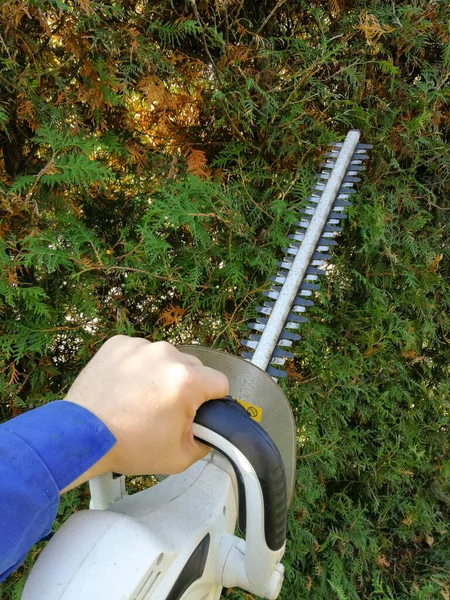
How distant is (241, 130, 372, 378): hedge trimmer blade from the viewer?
1.48m

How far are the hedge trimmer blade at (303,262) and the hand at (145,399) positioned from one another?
1.70ft

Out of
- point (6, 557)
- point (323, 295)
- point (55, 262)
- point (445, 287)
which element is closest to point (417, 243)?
point (445, 287)

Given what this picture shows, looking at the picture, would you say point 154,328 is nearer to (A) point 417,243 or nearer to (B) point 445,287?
(A) point 417,243

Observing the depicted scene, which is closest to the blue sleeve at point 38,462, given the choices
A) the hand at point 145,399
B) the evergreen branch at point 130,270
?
the hand at point 145,399

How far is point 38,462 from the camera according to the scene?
2.44ft

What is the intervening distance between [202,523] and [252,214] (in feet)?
4.11

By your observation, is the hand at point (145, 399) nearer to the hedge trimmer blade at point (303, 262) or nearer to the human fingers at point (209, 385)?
the human fingers at point (209, 385)

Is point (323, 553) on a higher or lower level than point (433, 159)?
lower

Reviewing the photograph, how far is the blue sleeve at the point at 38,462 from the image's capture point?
2.32ft

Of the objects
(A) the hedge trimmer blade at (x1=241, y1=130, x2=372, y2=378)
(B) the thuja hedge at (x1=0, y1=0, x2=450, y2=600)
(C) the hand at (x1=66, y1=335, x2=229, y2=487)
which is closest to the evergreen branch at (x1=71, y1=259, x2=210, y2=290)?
(B) the thuja hedge at (x1=0, y1=0, x2=450, y2=600)

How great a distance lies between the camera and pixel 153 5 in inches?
66.3

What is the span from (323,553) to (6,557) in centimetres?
208

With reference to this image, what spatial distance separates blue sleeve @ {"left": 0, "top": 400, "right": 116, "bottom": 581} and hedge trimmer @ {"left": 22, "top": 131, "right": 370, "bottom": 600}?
0.11 meters

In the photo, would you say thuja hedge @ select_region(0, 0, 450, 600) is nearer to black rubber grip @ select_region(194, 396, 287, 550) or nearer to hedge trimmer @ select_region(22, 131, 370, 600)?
hedge trimmer @ select_region(22, 131, 370, 600)
